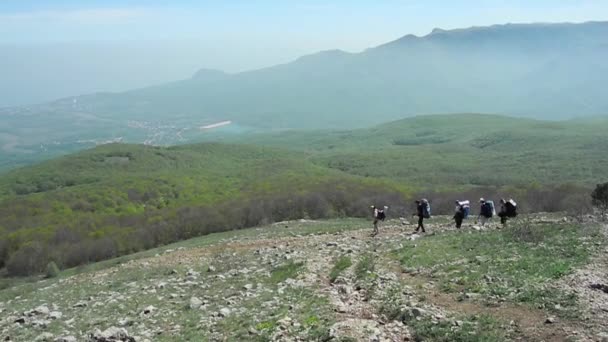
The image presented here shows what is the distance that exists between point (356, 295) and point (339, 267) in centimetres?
357

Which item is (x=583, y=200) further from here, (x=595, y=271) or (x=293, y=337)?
(x=293, y=337)

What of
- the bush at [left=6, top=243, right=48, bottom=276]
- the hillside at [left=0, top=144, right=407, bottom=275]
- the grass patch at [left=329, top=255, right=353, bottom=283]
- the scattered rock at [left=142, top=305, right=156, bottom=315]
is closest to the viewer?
the scattered rock at [left=142, top=305, right=156, bottom=315]

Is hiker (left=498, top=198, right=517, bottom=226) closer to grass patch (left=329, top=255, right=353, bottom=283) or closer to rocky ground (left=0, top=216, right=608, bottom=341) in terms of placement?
rocky ground (left=0, top=216, right=608, bottom=341)

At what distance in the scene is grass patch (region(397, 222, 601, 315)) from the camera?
14422 millimetres

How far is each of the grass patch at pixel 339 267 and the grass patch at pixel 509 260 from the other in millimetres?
2168

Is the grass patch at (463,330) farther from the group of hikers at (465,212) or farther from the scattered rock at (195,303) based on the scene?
the group of hikers at (465,212)

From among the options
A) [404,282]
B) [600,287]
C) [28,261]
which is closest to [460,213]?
[404,282]

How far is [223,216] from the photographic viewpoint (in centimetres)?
5066

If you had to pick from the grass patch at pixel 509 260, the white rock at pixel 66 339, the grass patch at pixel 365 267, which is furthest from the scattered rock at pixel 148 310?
the grass patch at pixel 509 260

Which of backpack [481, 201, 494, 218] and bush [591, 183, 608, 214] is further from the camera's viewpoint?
bush [591, 183, 608, 214]

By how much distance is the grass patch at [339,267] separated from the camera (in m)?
18.6

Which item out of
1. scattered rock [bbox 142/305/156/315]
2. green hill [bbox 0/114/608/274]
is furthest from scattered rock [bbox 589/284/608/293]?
green hill [bbox 0/114/608/274]

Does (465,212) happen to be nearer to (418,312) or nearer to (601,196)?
(601,196)

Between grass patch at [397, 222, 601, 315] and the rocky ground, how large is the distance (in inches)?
1.8
